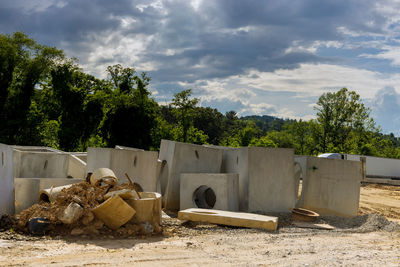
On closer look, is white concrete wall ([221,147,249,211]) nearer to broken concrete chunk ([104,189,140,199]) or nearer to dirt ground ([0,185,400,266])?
dirt ground ([0,185,400,266])

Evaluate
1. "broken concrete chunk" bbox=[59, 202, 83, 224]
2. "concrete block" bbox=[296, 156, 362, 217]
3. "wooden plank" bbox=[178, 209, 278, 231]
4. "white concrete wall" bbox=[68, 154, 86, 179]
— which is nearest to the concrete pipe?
"broken concrete chunk" bbox=[59, 202, 83, 224]

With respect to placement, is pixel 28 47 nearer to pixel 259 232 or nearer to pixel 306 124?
pixel 259 232

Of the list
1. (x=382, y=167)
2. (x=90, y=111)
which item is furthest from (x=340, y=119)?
(x=90, y=111)

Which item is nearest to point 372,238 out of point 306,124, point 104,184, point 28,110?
point 104,184

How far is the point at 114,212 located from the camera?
8156 mm

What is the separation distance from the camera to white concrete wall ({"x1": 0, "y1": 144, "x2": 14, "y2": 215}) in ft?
27.8

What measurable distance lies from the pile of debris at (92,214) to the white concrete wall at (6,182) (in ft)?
1.65

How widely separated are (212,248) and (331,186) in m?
6.69

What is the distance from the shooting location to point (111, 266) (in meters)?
6.01

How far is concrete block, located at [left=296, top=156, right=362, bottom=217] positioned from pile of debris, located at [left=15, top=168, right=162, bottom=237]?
6.08m

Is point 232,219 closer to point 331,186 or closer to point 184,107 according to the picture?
point 331,186

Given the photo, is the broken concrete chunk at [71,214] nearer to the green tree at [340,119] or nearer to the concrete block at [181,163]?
the concrete block at [181,163]

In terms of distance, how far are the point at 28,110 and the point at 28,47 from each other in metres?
4.71

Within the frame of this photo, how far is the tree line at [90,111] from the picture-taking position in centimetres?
3016
